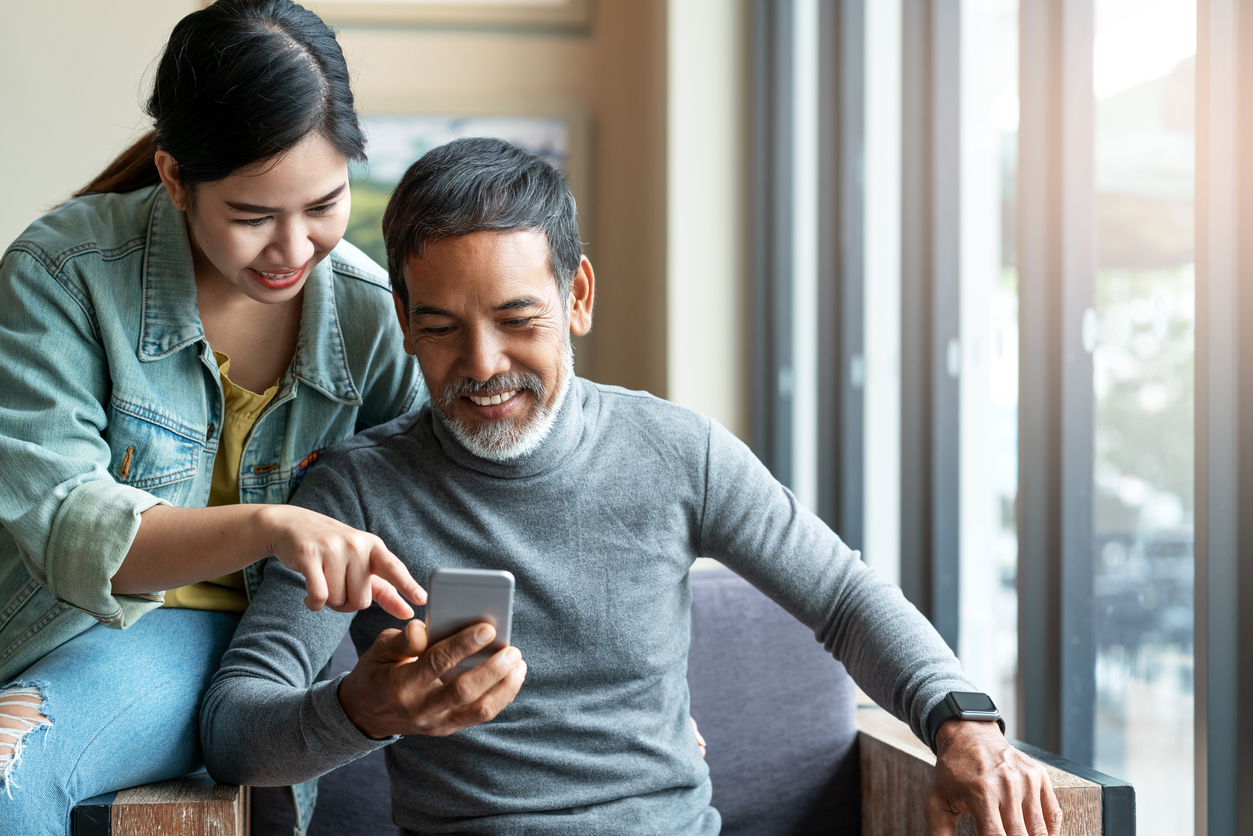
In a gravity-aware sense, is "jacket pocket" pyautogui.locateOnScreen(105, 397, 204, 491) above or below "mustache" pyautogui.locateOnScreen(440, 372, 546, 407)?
below

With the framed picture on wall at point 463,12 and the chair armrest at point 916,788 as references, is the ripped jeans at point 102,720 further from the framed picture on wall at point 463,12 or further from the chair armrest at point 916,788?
the framed picture on wall at point 463,12

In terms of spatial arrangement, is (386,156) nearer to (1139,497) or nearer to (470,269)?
(470,269)

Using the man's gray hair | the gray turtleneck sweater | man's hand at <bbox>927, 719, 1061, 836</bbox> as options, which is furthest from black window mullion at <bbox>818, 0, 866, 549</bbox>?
man's hand at <bbox>927, 719, 1061, 836</bbox>

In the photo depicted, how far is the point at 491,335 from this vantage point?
126cm

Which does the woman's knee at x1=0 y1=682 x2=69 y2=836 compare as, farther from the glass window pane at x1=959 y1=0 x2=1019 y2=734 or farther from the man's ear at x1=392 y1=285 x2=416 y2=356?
the glass window pane at x1=959 y1=0 x2=1019 y2=734

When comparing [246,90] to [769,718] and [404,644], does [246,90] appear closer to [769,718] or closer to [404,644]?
[404,644]

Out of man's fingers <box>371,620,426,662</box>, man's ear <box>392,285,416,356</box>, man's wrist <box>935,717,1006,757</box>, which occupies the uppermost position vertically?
man's ear <box>392,285,416,356</box>

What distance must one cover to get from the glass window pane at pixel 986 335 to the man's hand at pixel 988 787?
3.07ft

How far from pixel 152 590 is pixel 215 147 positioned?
1.62ft

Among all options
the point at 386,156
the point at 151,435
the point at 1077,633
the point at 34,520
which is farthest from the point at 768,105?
the point at 34,520

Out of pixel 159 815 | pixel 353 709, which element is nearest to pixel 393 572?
pixel 353 709

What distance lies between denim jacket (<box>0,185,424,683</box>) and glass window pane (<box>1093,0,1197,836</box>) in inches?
42.8

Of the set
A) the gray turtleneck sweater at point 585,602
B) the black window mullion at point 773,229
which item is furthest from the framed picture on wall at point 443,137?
the gray turtleneck sweater at point 585,602

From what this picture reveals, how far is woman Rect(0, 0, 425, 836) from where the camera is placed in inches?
44.3
